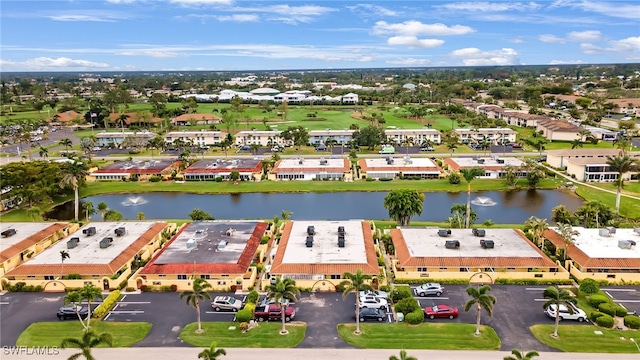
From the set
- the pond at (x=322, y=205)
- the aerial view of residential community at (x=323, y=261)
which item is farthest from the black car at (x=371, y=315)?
the pond at (x=322, y=205)

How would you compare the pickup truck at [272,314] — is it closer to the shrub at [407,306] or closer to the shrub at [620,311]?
the shrub at [407,306]

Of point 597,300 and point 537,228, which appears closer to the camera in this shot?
point 597,300

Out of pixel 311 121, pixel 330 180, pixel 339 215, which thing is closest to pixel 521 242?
pixel 339 215

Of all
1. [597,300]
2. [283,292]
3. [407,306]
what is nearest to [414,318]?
[407,306]

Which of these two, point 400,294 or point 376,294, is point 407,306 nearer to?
point 400,294

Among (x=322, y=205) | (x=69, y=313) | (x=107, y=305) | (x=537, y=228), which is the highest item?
(x=537, y=228)

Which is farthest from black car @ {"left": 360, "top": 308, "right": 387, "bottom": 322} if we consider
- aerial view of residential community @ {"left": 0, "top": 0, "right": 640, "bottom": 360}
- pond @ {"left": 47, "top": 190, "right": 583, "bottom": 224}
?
pond @ {"left": 47, "top": 190, "right": 583, "bottom": 224}

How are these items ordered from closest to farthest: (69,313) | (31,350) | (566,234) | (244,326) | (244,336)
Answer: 1. (31,350)
2. (244,336)
3. (244,326)
4. (69,313)
5. (566,234)
